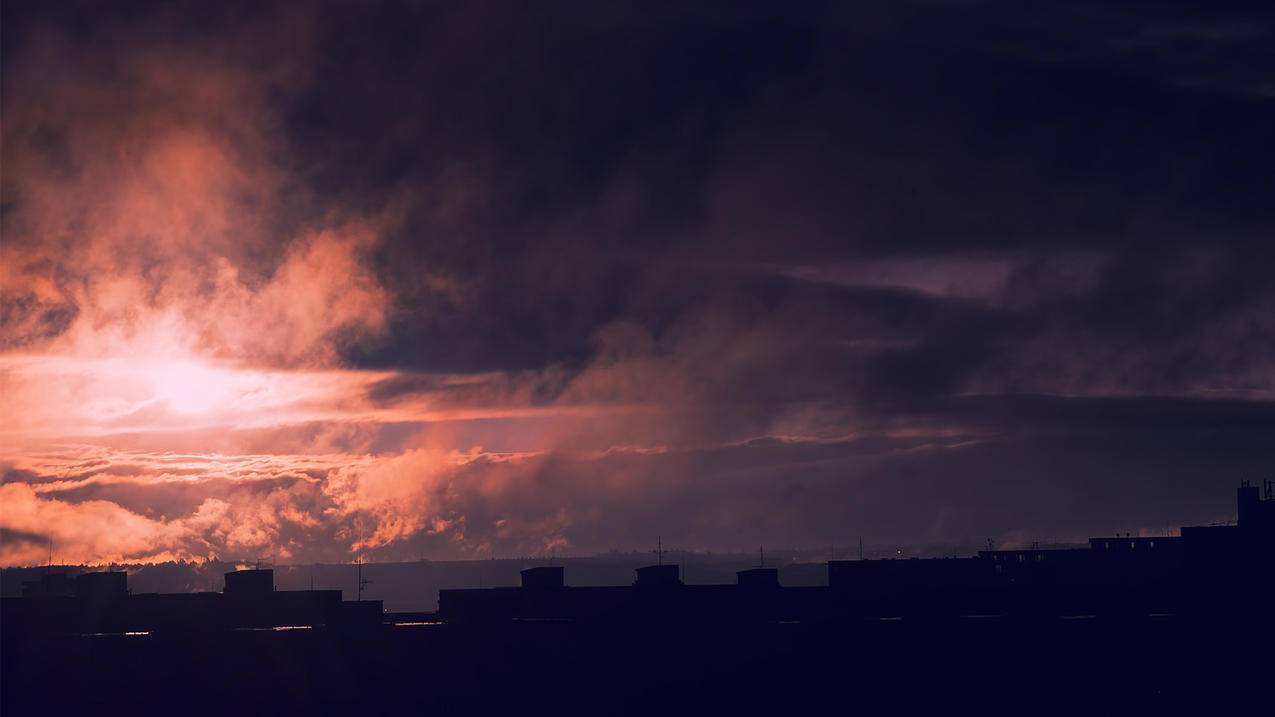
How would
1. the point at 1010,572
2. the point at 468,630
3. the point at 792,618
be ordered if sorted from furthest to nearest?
the point at 1010,572 → the point at 792,618 → the point at 468,630

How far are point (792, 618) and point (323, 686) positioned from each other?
39.5 meters

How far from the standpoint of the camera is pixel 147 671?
305ft

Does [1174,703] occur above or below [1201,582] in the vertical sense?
below

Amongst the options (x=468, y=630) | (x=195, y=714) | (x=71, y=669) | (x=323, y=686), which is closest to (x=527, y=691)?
(x=468, y=630)

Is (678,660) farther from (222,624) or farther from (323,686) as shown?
(222,624)

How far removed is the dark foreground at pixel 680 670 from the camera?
9200cm

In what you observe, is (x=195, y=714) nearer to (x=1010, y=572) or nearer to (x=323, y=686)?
(x=323, y=686)

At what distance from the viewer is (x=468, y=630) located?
9756 centimetres

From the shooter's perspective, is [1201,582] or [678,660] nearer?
[678,660]

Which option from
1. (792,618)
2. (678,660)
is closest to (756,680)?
(678,660)

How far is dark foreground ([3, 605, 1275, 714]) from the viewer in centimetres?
9200

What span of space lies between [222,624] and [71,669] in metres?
16.3

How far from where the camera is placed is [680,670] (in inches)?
3730

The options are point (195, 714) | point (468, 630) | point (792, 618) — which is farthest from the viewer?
point (792, 618)
